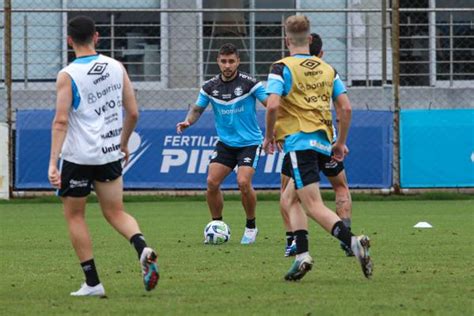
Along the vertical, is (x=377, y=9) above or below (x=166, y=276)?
above

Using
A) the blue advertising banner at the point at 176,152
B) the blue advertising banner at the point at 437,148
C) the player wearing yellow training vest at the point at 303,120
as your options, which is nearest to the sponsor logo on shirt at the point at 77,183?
the player wearing yellow training vest at the point at 303,120

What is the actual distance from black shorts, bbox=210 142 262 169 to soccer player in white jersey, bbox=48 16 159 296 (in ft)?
15.8

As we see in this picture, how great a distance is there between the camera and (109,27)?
74.7ft

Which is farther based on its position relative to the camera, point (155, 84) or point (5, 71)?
point (155, 84)

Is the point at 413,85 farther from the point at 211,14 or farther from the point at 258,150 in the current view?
Result: the point at 258,150

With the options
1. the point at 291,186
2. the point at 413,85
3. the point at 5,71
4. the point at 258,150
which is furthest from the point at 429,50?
the point at 291,186

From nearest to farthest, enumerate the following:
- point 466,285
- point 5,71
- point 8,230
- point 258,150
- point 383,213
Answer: point 466,285 → point 258,150 → point 8,230 → point 383,213 → point 5,71

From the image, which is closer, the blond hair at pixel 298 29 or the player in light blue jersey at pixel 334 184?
the blond hair at pixel 298 29

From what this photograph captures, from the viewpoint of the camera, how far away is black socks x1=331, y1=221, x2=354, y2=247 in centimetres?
898

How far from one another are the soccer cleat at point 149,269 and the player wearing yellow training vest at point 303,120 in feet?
4.42

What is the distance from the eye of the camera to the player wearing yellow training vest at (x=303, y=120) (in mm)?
9125

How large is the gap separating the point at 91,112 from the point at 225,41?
14855 millimetres

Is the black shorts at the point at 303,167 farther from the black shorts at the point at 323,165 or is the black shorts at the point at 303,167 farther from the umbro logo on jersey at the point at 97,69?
the umbro logo on jersey at the point at 97,69

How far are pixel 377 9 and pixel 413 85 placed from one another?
1.58 m
